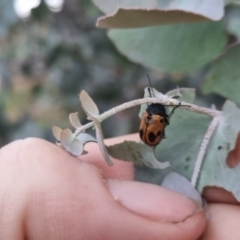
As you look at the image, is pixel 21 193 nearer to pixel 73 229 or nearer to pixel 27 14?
pixel 73 229

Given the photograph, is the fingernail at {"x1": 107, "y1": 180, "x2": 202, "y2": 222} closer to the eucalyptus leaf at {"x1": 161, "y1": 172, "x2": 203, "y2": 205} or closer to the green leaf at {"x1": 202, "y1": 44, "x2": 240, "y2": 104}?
the eucalyptus leaf at {"x1": 161, "y1": 172, "x2": 203, "y2": 205}

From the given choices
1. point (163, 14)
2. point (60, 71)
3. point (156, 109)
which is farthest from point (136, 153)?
point (60, 71)

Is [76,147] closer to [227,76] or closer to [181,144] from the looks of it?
[181,144]

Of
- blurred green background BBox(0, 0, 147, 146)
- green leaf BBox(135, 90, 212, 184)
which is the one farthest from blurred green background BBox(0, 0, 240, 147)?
green leaf BBox(135, 90, 212, 184)

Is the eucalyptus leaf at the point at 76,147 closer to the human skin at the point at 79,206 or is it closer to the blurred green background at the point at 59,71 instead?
the human skin at the point at 79,206

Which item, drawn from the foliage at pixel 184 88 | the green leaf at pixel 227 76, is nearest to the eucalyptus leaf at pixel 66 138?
the foliage at pixel 184 88

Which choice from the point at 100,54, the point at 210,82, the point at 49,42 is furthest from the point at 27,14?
the point at 210,82
